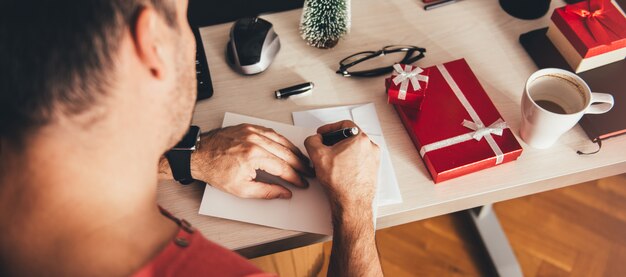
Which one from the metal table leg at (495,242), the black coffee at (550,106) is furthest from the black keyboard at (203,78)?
the metal table leg at (495,242)

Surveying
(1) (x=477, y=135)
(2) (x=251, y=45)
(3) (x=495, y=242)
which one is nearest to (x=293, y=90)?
(2) (x=251, y=45)

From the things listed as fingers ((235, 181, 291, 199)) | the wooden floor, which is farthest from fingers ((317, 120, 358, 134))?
the wooden floor

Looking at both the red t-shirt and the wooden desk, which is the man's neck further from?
the wooden desk

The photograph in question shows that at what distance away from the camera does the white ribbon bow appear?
91cm

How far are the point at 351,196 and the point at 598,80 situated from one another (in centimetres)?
53

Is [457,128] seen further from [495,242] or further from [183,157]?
[495,242]

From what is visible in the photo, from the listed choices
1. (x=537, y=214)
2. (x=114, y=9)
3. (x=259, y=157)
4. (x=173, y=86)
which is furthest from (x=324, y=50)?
(x=537, y=214)

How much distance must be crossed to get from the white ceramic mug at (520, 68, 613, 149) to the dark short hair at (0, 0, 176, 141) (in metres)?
0.65

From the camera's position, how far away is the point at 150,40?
624mm

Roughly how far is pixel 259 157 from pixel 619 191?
1.37 meters

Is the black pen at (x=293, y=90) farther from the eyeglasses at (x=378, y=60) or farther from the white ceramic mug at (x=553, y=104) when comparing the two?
the white ceramic mug at (x=553, y=104)

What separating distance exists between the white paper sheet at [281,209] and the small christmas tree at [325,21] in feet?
0.99

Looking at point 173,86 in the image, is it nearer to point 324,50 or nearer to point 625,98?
point 324,50

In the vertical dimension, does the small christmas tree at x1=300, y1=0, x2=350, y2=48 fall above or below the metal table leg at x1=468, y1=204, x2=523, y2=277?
above
